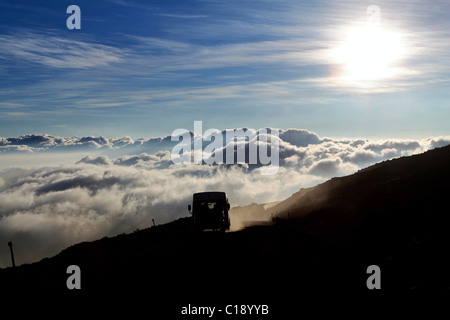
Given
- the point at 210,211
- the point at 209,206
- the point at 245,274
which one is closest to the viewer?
the point at 245,274

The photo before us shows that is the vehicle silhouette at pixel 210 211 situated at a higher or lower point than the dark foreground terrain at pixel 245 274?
higher

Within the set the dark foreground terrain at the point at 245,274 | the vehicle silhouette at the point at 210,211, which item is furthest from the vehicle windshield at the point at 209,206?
the dark foreground terrain at the point at 245,274

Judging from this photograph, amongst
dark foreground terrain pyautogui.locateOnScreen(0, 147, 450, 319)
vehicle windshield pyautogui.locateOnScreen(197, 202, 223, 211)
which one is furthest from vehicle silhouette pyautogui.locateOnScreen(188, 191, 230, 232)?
dark foreground terrain pyautogui.locateOnScreen(0, 147, 450, 319)

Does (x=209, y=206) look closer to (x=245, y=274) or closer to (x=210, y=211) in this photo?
(x=210, y=211)

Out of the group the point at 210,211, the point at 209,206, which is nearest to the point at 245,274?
the point at 210,211

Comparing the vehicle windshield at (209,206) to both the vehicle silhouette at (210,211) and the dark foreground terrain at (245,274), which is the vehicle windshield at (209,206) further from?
the dark foreground terrain at (245,274)

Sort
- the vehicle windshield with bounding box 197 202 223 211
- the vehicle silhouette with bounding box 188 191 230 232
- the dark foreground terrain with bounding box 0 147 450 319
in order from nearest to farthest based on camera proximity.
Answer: the dark foreground terrain with bounding box 0 147 450 319
the vehicle silhouette with bounding box 188 191 230 232
the vehicle windshield with bounding box 197 202 223 211

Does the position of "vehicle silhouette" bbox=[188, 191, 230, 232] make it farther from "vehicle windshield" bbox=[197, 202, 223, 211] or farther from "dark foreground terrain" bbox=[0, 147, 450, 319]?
"dark foreground terrain" bbox=[0, 147, 450, 319]

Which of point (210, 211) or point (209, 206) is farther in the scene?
point (209, 206)

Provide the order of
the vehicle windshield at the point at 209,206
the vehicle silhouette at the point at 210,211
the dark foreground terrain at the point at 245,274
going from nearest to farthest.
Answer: the dark foreground terrain at the point at 245,274 → the vehicle silhouette at the point at 210,211 → the vehicle windshield at the point at 209,206

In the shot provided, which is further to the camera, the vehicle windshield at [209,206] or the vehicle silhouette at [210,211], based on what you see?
the vehicle windshield at [209,206]

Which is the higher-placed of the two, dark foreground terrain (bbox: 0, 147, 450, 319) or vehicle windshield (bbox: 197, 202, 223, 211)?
vehicle windshield (bbox: 197, 202, 223, 211)
